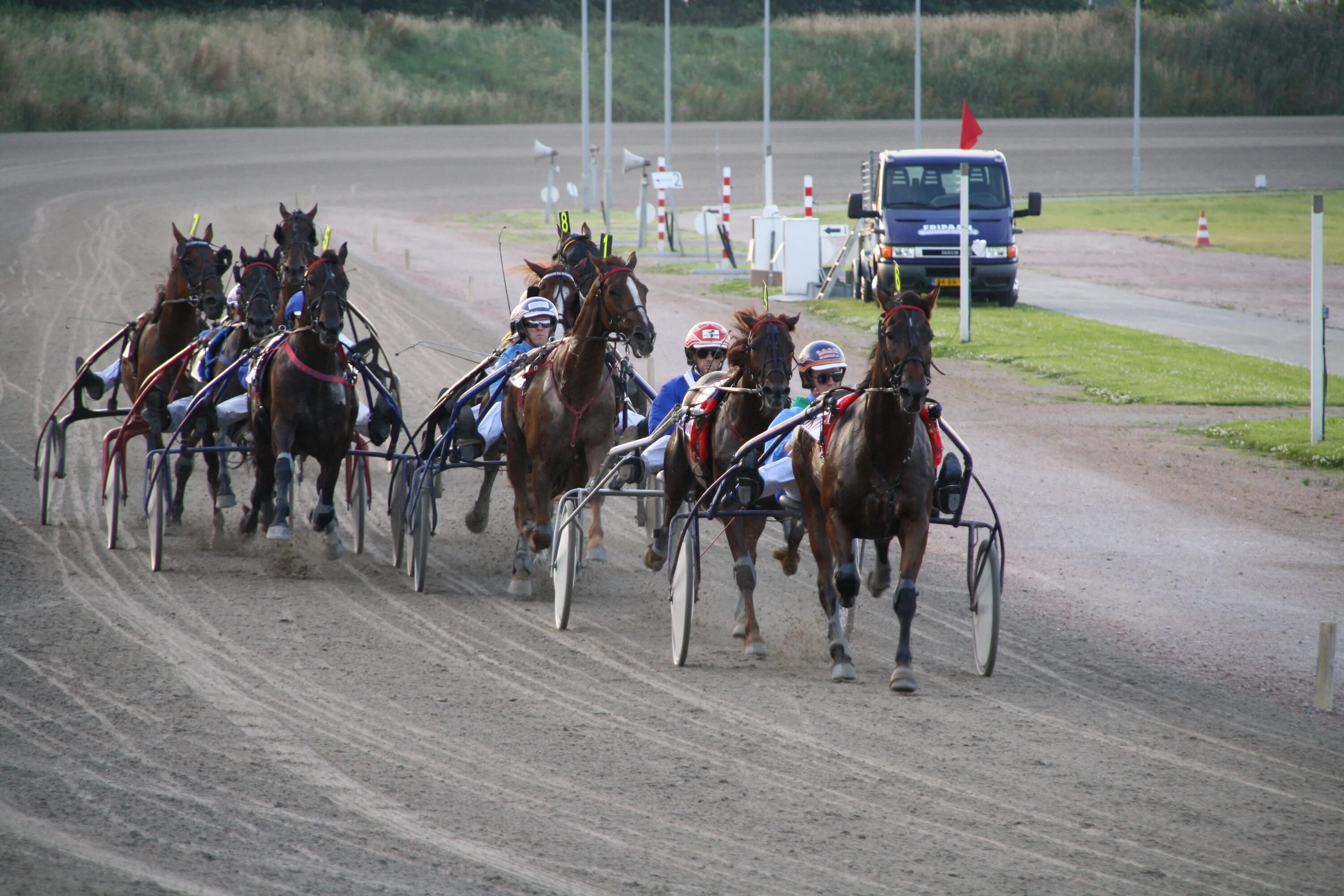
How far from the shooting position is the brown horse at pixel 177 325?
402 inches

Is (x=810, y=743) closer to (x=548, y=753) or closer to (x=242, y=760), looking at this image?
(x=548, y=753)

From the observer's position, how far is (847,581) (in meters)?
6.69

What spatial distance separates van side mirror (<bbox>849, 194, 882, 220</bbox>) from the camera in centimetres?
2098

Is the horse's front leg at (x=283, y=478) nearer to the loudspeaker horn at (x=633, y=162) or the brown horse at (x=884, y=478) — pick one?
the brown horse at (x=884, y=478)

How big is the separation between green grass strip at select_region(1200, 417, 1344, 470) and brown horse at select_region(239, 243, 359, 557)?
781 centimetres

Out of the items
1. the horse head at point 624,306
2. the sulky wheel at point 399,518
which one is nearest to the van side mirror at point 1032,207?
the sulky wheel at point 399,518

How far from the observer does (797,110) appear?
57.2 m

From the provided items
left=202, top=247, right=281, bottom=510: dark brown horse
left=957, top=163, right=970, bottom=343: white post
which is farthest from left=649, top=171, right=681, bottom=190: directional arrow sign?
left=202, top=247, right=281, bottom=510: dark brown horse

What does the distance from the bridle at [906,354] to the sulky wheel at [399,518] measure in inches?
155

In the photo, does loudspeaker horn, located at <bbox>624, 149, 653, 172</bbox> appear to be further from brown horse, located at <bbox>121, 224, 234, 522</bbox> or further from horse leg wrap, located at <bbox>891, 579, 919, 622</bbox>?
horse leg wrap, located at <bbox>891, 579, 919, 622</bbox>

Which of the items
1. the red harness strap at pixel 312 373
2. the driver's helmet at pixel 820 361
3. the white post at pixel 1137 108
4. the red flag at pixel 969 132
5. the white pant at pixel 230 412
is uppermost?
the white post at pixel 1137 108

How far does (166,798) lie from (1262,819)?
3.83 meters

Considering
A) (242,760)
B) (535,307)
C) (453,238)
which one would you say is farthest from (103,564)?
(453,238)

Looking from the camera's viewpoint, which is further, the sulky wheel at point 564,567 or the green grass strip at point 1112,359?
the green grass strip at point 1112,359
